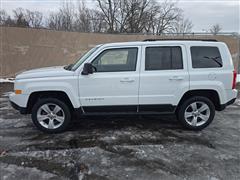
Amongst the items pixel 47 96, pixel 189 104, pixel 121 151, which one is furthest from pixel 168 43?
pixel 47 96

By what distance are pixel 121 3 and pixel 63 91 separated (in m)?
24.7

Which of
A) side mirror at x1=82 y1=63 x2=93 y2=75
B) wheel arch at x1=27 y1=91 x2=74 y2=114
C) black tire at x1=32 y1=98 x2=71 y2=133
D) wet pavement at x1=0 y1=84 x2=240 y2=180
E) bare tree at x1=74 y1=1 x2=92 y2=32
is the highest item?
bare tree at x1=74 y1=1 x2=92 y2=32

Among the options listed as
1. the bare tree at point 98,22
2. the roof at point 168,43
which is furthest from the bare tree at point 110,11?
the roof at point 168,43

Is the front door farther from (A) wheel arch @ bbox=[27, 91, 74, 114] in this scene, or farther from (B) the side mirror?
(A) wheel arch @ bbox=[27, 91, 74, 114]

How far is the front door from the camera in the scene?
11.8 feet

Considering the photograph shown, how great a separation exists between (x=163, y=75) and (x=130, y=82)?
0.70 metres

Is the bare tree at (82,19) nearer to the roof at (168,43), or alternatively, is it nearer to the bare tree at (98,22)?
the bare tree at (98,22)

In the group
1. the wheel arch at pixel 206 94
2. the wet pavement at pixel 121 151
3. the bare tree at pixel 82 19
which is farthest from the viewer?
the bare tree at pixel 82 19

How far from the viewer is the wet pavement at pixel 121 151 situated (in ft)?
8.40

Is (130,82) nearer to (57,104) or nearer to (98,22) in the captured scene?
(57,104)

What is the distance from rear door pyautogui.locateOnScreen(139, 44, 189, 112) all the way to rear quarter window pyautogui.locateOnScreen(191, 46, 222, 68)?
226 millimetres

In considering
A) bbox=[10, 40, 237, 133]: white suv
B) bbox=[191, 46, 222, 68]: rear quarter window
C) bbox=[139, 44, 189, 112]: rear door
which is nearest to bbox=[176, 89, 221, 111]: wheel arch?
bbox=[10, 40, 237, 133]: white suv

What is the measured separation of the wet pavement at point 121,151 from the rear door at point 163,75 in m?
0.76

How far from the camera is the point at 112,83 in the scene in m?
3.61
